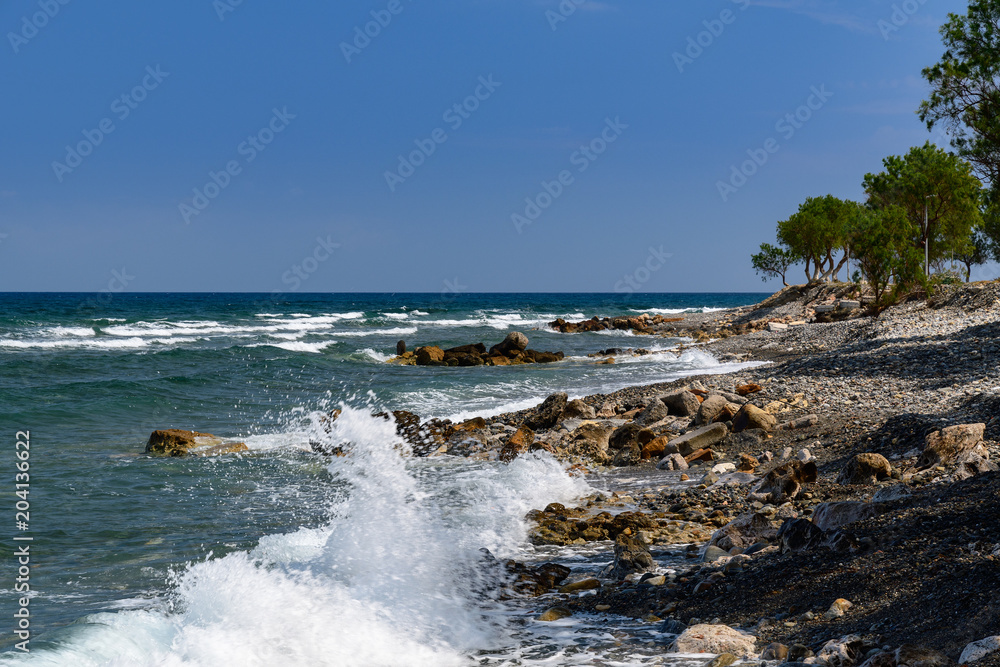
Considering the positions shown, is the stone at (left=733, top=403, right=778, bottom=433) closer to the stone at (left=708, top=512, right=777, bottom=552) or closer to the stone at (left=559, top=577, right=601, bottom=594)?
the stone at (left=708, top=512, right=777, bottom=552)

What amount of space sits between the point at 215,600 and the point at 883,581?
490 cm

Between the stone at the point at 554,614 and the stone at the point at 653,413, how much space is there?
826cm

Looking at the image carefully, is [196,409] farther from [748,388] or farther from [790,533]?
[790,533]

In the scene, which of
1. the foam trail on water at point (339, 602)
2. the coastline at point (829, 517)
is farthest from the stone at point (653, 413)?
the foam trail on water at point (339, 602)

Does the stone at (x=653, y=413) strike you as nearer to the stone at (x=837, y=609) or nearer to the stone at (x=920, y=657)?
the stone at (x=837, y=609)

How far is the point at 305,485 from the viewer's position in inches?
442

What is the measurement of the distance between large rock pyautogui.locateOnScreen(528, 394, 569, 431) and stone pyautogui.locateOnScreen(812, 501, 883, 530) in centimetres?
842

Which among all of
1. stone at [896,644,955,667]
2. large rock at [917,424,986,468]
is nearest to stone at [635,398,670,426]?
large rock at [917,424,986,468]

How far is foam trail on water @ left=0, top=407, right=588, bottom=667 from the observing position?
209 inches

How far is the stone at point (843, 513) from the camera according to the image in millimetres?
6074

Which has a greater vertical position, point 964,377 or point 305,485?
point 964,377

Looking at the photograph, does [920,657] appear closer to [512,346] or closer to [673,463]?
[673,463]

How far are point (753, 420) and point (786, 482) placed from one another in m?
3.52

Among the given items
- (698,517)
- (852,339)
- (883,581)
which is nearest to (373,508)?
(698,517)
